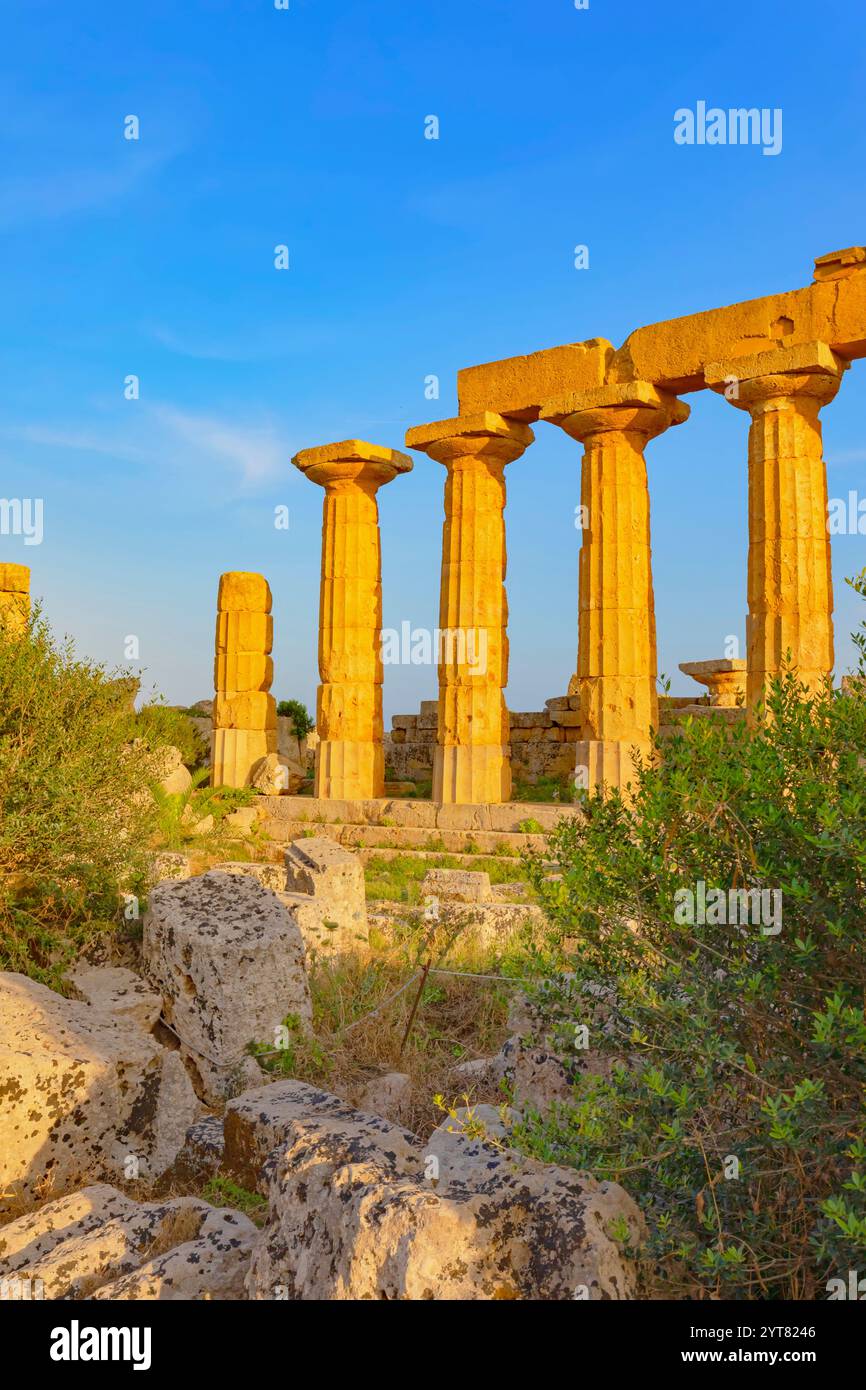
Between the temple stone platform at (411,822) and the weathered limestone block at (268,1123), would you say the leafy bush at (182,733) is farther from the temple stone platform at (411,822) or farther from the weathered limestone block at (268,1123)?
the weathered limestone block at (268,1123)

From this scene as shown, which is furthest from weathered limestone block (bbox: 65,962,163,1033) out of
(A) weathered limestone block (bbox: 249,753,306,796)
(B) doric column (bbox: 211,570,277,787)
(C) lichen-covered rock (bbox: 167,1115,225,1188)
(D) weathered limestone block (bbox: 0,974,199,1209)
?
(B) doric column (bbox: 211,570,277,787)

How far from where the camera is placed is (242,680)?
66.1 ft

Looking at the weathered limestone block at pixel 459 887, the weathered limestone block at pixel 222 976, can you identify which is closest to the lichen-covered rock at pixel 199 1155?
the weathered limestone block at pixel 222 976

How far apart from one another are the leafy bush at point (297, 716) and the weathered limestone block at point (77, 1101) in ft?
62.4

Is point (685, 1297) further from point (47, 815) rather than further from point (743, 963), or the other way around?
point (47, 815)

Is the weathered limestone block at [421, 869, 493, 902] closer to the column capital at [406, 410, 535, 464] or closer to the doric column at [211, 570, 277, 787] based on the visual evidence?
the column capital at [406, 410, 535, 464]

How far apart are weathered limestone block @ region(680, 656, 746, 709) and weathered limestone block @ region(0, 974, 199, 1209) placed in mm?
19782

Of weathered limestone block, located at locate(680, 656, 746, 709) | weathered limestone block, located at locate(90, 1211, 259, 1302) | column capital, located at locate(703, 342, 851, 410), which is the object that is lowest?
weathered limestone block, located at locate(90, 1211, 259, 1302)

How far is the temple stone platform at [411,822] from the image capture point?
15.2 metres

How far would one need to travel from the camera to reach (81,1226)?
3969 mm

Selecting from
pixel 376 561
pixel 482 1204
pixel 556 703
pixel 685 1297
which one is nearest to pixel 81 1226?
pixel 482 1204

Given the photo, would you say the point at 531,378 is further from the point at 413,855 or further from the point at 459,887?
the point at 459,887

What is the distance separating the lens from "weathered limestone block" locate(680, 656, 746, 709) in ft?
78.2

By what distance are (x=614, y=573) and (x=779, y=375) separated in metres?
3.35
